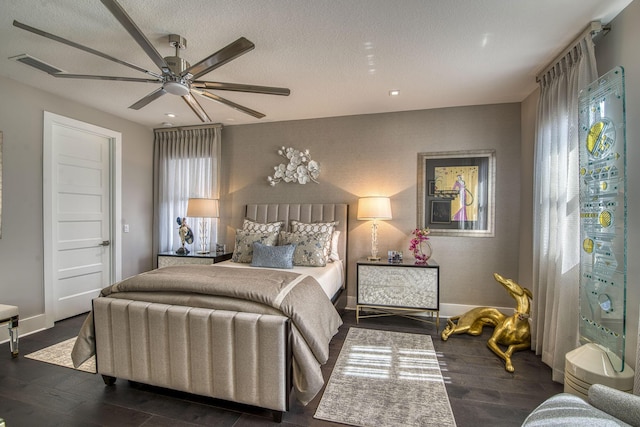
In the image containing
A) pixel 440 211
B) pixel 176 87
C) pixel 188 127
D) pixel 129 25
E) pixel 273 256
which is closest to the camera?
pixel 129 25

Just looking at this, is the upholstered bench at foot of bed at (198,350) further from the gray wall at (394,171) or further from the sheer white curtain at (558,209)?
the gray wall at (394,171)

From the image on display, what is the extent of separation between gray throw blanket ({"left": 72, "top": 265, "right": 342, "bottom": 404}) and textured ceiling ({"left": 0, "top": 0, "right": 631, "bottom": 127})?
191 cm

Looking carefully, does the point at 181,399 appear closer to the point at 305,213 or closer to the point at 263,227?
the point at 263,227

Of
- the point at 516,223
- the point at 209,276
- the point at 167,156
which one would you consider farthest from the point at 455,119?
the point at 167,156

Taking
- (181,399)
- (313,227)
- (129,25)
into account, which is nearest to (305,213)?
(313,227)

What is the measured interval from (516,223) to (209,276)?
357cm

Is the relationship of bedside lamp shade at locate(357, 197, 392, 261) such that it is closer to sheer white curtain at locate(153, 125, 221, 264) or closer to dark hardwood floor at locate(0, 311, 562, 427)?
dark hardwood floor at locate(0, 311, 562, 427)

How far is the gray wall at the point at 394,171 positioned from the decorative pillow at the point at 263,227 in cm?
48

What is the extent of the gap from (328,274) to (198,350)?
5.09 ft

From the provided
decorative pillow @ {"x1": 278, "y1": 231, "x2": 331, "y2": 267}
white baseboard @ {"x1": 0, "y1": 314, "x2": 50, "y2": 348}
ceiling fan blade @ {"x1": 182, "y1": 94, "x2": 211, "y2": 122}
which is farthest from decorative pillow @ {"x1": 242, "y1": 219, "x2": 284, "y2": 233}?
white baseboard @ {"x1": 0, "y1": 314, "x2": 50, "y2": 348}

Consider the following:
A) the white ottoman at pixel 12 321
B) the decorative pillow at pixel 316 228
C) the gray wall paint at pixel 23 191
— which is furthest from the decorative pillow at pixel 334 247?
the gray wall paint at pixel 23 191

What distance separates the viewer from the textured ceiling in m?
1.95

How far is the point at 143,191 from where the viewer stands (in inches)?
181

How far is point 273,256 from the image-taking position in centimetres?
325
